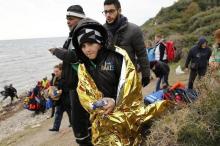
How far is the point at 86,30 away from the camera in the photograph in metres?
4.06

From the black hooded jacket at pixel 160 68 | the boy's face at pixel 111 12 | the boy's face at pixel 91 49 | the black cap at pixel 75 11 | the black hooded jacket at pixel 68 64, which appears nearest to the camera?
the boy's face at pixel 91 49

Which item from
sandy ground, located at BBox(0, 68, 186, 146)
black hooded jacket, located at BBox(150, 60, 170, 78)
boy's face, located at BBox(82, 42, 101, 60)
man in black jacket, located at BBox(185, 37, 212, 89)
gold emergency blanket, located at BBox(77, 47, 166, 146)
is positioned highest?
boy's face, located at BBox(82, 42, 101, 60)

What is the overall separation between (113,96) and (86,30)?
0.71 metres

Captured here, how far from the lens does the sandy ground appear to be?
33.0 feet

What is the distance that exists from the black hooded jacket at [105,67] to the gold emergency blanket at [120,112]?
0.06 meters

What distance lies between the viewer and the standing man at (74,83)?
4.53 m

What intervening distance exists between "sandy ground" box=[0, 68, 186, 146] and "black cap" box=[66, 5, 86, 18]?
3572mm

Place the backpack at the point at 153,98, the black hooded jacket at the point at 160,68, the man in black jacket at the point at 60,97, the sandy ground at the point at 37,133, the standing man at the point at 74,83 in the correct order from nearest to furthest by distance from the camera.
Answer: the standing man at the point at 74,83, the backpack at the point at 153,98, the man in black jacket at the point at 60,97, the sandy ground at the point at 37,133, the black hooded jacket at the point at 160,68

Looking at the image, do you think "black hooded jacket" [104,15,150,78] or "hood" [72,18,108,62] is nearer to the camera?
"hood" [72,18,108,62]

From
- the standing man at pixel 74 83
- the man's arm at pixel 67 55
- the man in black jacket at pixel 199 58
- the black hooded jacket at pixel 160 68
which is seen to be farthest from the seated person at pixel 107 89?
the black hooded jacket at pixel 160 68

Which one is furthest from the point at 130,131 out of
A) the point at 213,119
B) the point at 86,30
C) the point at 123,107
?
the point at 86,30

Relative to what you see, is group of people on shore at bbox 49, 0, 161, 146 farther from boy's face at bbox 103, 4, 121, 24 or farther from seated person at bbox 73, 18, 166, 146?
boy's face at bbox 103, 4, 121, 24

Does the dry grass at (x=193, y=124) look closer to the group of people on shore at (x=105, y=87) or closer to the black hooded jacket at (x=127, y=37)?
the group of people on shore at (x=105, y=87)

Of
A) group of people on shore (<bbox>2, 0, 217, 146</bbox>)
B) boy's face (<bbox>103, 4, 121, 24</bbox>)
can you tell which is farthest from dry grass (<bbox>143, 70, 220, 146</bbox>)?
boy's face (<bbox>103, 4, 121, 24</bbox>)
